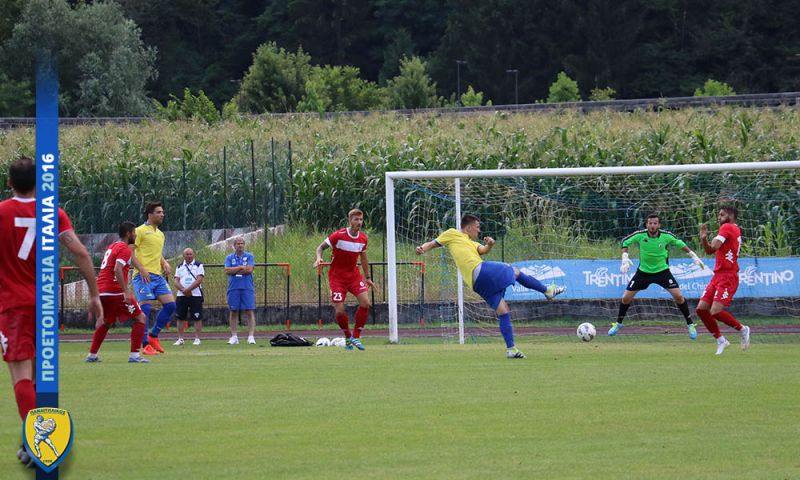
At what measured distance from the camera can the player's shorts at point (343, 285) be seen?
1914 cm

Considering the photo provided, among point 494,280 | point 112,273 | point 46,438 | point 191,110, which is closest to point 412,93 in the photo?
point 191,110

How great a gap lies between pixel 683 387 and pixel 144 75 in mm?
59807

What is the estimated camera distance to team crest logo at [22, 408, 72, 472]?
23.5 ft

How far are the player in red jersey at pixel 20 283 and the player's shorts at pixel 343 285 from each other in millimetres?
10395

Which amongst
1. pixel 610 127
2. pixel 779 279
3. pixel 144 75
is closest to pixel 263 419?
pixel 779 279

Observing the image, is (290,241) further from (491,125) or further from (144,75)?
(144,75)

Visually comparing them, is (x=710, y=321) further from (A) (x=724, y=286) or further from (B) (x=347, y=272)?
(B) (x=347, y=272)

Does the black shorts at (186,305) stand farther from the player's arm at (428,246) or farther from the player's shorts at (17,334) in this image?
the player's shorts at (17,334)

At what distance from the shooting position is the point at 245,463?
8.37 meters

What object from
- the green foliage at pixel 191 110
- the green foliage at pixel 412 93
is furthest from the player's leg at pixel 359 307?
the green foliage at pixel 412 93

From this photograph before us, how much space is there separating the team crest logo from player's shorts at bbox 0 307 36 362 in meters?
1.59

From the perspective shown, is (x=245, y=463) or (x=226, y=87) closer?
(x=245, y=463)

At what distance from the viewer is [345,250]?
19.1m

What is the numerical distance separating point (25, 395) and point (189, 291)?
1400cm
